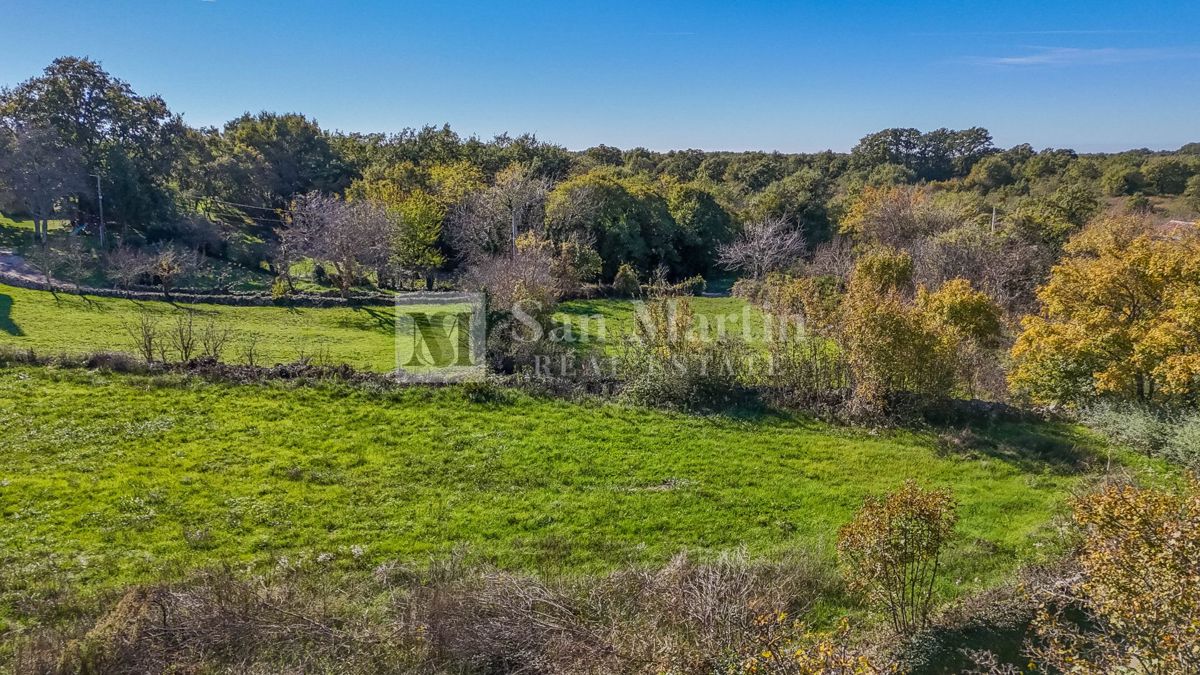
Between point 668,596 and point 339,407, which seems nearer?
point 668,596

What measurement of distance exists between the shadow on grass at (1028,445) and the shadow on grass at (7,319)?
21792 millimetres

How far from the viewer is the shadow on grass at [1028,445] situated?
34.1 feet

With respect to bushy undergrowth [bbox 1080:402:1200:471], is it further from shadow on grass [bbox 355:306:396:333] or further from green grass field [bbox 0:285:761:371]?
shadow on grass [bbox 355:306:396:333]

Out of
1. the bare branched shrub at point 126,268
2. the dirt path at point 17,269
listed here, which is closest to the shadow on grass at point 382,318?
the bare branched shrub at point 126,268

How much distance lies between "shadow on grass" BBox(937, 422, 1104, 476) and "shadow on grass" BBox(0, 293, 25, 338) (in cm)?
2179

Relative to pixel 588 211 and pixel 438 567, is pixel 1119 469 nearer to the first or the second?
pixel 438 567

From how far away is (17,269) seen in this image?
21453 mm

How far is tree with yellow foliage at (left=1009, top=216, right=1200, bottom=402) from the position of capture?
401 inches

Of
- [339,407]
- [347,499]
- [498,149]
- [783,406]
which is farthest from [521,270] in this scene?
[498,149]

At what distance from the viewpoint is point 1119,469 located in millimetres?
9828

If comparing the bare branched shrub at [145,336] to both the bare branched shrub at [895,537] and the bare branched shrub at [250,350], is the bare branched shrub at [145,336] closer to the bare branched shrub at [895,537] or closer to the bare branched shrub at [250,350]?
the bare branched shrub at [250,350]

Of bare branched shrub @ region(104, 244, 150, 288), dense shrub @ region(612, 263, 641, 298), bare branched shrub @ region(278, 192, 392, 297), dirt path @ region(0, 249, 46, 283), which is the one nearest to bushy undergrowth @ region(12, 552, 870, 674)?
bare branched shrub @ region(278, 192, 392, 297)

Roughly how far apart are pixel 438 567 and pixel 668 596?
2.84 m

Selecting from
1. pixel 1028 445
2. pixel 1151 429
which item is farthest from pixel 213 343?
pixel 1151 429
